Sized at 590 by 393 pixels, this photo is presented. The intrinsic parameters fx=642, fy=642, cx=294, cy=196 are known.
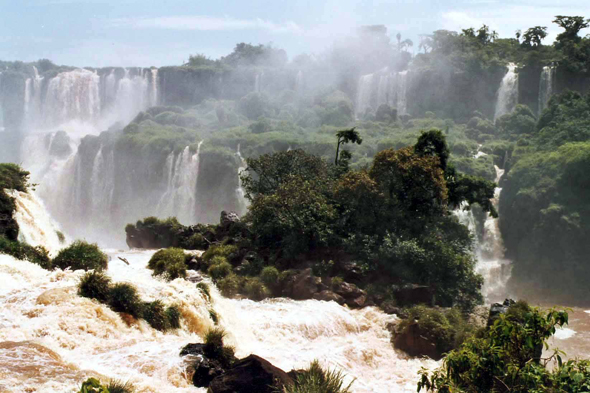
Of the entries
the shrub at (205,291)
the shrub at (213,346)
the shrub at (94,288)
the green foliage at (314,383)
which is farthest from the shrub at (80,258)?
the green foliage at (314,383)

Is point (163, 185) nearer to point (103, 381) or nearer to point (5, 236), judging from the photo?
point (5, 236)

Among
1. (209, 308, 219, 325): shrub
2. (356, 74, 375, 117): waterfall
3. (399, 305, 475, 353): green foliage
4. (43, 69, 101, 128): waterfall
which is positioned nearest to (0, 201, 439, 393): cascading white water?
(209, 308, 219, 325): shrub

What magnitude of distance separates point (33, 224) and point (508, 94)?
193ft

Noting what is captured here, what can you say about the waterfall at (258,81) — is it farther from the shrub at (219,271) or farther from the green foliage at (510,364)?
the green foliage at (510,364)

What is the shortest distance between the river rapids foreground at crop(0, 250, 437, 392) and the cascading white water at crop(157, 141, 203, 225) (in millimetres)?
38112

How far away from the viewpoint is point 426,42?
94.4m

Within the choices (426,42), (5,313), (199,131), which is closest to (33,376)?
(5,313)

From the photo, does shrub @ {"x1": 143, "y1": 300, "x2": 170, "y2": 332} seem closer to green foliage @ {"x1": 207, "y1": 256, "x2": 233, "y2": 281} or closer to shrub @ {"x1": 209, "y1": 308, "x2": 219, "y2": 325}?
shrub @ {"x1": 209, "y1": 308, "x2": 219, "y2": 325}

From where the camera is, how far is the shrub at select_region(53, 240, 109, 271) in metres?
25.1

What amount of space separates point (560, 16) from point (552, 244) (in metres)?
41.3

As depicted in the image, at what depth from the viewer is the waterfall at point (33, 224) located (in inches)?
1128

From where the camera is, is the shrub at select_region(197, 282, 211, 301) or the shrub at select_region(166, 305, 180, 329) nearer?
the shrub at select_region(166, 305, 180, 329)

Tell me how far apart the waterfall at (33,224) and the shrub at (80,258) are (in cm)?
234

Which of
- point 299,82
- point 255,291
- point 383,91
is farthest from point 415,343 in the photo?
point 299,82
